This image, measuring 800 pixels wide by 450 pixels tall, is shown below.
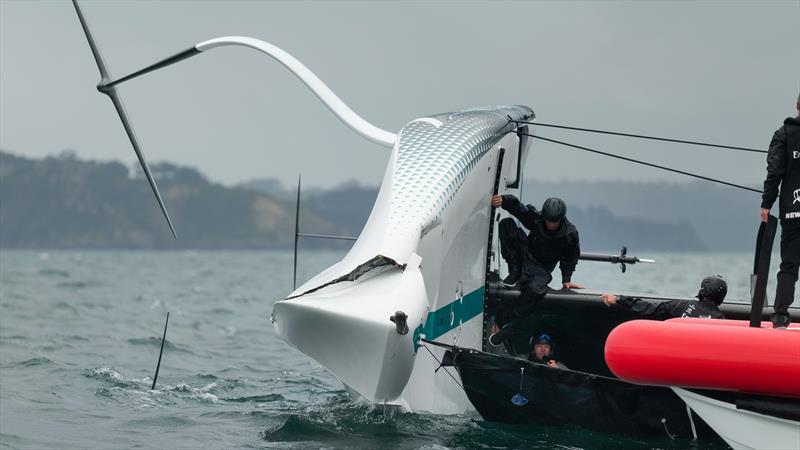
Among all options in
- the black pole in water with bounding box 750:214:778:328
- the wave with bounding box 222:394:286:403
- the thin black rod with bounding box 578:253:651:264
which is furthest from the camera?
the thin black rod with bounding box 578:253:651:264

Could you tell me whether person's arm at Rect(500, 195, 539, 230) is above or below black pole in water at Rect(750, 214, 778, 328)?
above

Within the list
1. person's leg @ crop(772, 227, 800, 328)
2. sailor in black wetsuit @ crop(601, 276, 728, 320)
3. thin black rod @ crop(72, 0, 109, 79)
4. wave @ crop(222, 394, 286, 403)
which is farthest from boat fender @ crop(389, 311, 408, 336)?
thin black rod @ crop(72, 0, 109, 79)

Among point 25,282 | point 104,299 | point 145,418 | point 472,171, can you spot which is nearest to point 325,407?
point 145,418

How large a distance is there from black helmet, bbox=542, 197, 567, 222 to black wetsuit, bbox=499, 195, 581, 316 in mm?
122

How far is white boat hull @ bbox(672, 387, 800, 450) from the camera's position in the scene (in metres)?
7.16

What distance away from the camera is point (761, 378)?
6.92m

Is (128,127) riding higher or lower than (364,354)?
higher

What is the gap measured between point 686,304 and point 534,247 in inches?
53.5

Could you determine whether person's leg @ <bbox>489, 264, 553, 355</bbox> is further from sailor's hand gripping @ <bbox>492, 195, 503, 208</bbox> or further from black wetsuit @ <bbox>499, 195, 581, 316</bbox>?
sailor's hand gripping @ <bbox>492, 195, 503, 208</bbox>

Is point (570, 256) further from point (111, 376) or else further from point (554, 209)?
point (111, 376)

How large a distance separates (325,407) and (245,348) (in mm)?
7637

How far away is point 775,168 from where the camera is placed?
25.5 ft

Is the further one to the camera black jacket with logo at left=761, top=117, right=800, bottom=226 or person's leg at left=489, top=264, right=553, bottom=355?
person's leg at left=489, top=264, right=553, bottom=355

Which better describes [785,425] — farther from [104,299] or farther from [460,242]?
[104,299]
